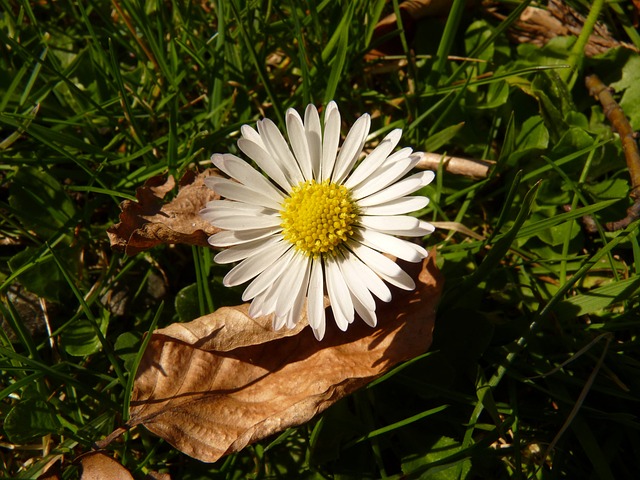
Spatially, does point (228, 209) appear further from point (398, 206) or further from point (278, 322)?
point (398, 206)

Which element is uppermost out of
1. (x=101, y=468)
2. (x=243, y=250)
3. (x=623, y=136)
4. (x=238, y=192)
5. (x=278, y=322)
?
(x=623, y=136)

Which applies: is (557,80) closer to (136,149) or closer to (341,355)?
(341,355)

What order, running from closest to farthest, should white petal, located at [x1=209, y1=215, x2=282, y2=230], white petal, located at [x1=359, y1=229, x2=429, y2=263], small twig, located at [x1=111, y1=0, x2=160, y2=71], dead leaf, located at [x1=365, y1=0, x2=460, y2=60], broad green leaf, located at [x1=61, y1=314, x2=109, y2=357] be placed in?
white petal, located at [x1=359, y1=229, x2=429, y2=263]
white petal, located at [x1=209, y1=215, x2=282, y2=230]
broad green leaf, located at [x1=61, y1=314, x2=109, y2=357]
small twig, located at [x1=111, y1=0, x2=160, y2=71]
dead leaf, located at [x1=365, y1=0, x2=460, y2=60]

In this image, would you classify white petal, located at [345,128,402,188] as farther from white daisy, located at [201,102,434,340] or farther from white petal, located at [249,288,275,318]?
Result: white petal, located at [249,288,275,318]

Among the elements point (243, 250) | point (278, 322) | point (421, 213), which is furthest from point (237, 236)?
point (421, 213)

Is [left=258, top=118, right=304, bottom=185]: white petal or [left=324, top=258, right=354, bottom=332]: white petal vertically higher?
[left=258, top=118, right=304, bottom=185]: white petal

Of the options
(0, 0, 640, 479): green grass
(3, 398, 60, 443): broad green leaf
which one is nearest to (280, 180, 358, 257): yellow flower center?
(0, 0, 640, 479): green grass
